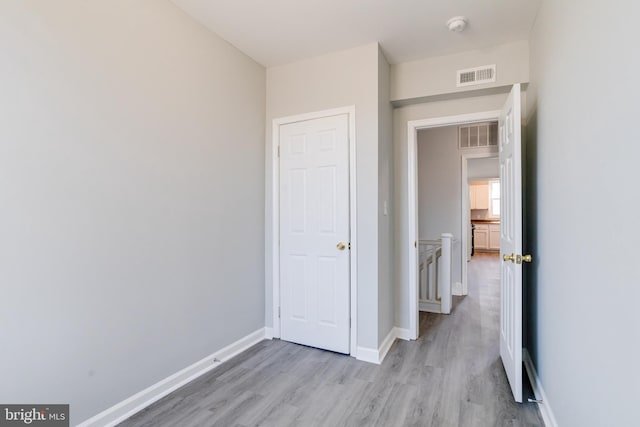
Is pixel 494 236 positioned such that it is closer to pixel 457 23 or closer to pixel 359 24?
pixel 457 23

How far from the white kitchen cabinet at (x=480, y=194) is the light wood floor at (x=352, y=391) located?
7.89 m

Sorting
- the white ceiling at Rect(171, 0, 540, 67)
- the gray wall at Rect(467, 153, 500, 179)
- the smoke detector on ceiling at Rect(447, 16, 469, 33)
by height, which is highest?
the white ceiling at Rect(171, 0, 540, 67)

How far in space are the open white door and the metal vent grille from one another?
2218mm

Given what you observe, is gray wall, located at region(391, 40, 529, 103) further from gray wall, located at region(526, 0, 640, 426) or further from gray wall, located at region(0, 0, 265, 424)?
gray wall, located at region(0, 0, 265, 424)

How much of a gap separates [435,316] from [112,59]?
3.93 m

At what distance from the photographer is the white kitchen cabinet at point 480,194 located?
10.1 meters

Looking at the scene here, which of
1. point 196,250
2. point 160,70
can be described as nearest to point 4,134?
point 160,70

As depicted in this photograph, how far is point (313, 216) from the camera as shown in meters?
3.03

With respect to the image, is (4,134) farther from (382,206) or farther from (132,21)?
(382,206)

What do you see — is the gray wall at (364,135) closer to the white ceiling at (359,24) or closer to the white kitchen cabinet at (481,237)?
the white ceiling at (359,24)

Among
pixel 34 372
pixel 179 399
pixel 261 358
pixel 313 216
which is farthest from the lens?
pixel 313 216

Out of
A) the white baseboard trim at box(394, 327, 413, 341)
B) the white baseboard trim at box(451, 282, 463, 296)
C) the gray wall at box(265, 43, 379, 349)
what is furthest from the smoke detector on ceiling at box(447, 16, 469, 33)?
the white baseboard trim at box(451, 282, 463, 296)

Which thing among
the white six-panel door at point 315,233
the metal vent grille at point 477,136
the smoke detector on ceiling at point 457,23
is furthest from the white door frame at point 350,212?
the metal vent grille at point 477,136

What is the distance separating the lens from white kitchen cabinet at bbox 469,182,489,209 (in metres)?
10.1
